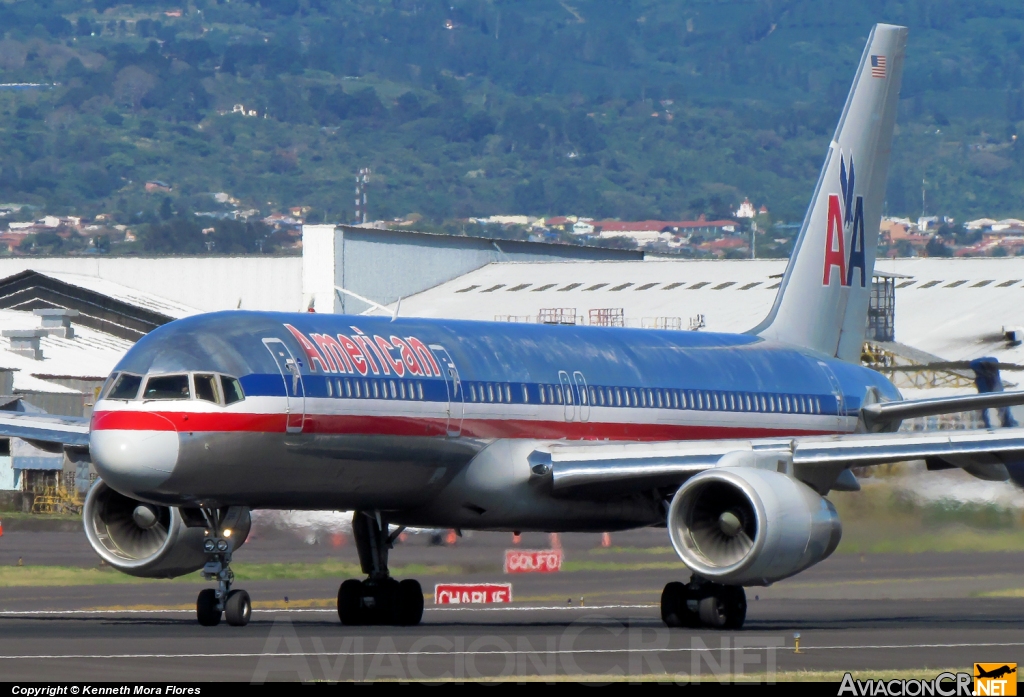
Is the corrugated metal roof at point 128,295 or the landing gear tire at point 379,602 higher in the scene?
the landing gear tire at point 379,602

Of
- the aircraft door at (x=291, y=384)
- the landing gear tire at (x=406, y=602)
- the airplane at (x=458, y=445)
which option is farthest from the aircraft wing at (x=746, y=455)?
the aircraft door at (x=291, y=384)

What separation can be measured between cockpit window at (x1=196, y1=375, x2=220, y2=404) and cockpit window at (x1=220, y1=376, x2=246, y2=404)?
0.13 metres

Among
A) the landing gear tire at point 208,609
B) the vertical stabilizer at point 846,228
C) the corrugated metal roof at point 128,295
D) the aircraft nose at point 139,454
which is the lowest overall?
the corrugated metal roof at point 128,295

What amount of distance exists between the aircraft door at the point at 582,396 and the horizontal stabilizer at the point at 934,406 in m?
5.69

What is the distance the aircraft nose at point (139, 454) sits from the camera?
23.3 metres

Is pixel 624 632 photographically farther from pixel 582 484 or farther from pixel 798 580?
pixel 798 580

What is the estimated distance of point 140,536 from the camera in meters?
27.2

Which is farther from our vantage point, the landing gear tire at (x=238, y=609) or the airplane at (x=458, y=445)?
the landing gear tire at (x=238, y=609)

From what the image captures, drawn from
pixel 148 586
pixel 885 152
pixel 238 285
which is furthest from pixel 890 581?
pixel 238 285

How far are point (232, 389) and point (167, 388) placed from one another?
829 mm

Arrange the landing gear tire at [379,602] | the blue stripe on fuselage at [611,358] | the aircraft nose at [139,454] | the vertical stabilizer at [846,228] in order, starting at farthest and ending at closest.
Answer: the vertical stabilizer at [846,228]
the landing gear tire at [379,602]
the blue stripe on fuselage at [611,358]
the aircraft nose at [139,454]

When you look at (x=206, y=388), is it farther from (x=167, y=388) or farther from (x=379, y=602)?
(x=379, y=602)

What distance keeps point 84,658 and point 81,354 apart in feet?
189

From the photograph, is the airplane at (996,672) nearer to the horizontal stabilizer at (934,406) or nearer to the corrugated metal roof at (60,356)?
the horizontal stabilizer at (934,406)
